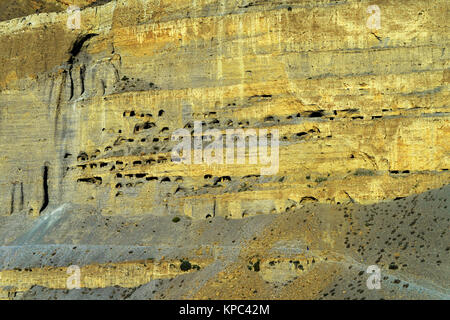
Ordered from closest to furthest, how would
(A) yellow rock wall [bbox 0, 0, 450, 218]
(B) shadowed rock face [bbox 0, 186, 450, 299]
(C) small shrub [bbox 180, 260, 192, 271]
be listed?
(B) shadowed rock face [bbox 0, 186, 450, 299] → (C) small shrub [bbox 180, 260, 192, 271] → (A) yellow rock wall [bbox 0, 0, 450, 218]

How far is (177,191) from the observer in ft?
144

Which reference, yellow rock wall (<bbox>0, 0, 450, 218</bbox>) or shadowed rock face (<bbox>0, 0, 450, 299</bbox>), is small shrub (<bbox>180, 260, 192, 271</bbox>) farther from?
yellow rock wall (<bbox>0, 0, 450, 218</bbox>)

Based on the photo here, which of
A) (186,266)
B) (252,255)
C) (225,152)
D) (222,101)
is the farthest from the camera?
(222,101)

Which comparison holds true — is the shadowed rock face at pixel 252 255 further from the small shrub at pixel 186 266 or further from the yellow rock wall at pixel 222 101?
the yellow rock wall at pixel 222 101

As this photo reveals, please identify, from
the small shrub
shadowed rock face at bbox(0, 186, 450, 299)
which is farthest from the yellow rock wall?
the small shrub

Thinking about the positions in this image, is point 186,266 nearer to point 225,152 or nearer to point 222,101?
point 225,152

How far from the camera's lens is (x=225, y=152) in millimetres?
43125

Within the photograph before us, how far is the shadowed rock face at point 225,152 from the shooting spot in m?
37.1

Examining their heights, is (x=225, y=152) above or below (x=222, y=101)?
below

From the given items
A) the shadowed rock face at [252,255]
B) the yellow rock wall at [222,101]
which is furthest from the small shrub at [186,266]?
the yellow rock wall at [222,101]

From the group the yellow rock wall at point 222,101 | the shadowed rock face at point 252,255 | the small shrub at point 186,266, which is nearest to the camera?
the shadowed rock face at point 252,255

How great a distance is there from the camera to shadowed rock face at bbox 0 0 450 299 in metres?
37.1

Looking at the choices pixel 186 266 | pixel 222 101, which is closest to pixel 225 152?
pixel 222 101
